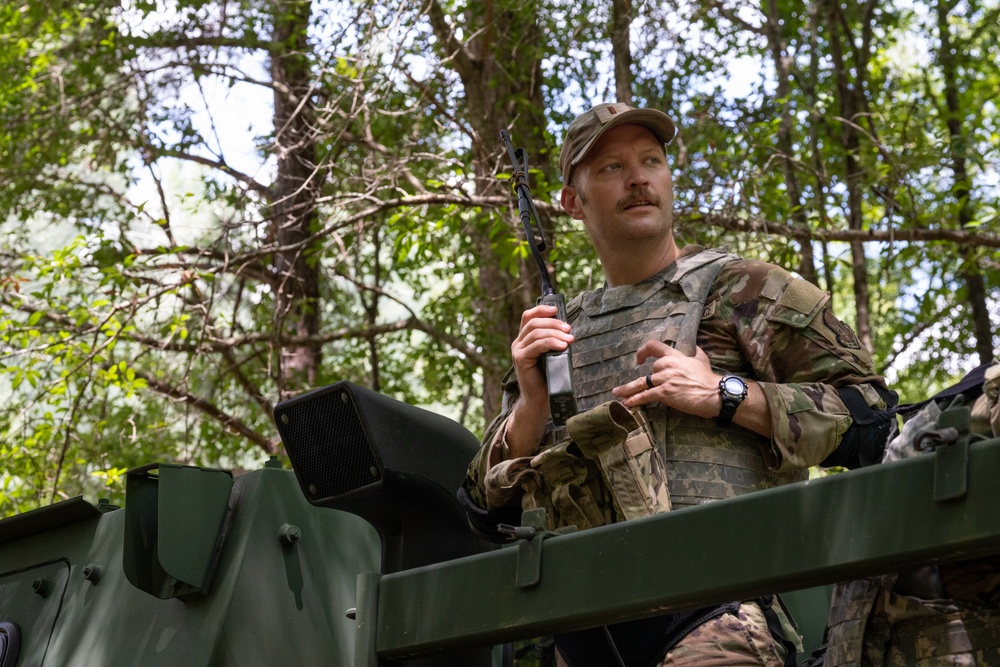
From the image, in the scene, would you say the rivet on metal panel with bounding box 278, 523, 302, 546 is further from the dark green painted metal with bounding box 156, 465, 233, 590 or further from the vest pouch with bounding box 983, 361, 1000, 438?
the vest pouch with bounding box 983, 361, 1000, 438

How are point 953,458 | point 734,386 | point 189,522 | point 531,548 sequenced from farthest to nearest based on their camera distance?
point 189,522 → point 734,386 → point 531,548 → point 953,458

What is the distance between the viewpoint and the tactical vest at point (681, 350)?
9.11 ft

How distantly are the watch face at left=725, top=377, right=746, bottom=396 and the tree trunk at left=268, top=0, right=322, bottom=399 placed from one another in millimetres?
7359

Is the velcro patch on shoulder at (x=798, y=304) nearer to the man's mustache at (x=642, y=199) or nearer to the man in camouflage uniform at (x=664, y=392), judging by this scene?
the man in camouflage uniform at (x=664, y=392)

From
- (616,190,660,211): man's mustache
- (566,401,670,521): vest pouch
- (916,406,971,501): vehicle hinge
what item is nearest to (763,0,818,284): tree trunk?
(616,190,660,211): man's mustache

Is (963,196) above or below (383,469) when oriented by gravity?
above

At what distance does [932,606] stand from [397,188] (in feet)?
21.6

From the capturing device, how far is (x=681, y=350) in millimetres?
2877

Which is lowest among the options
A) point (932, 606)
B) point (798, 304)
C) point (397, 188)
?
point (932, 606)

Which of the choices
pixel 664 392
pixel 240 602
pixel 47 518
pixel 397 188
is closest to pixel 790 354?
pixel 664 392

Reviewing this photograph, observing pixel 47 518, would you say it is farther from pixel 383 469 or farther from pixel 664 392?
pixel 664 392

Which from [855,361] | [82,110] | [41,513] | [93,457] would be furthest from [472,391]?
[855,361]

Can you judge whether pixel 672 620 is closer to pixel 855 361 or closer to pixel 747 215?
pixel 855 361

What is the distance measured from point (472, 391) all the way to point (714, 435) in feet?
27.7
